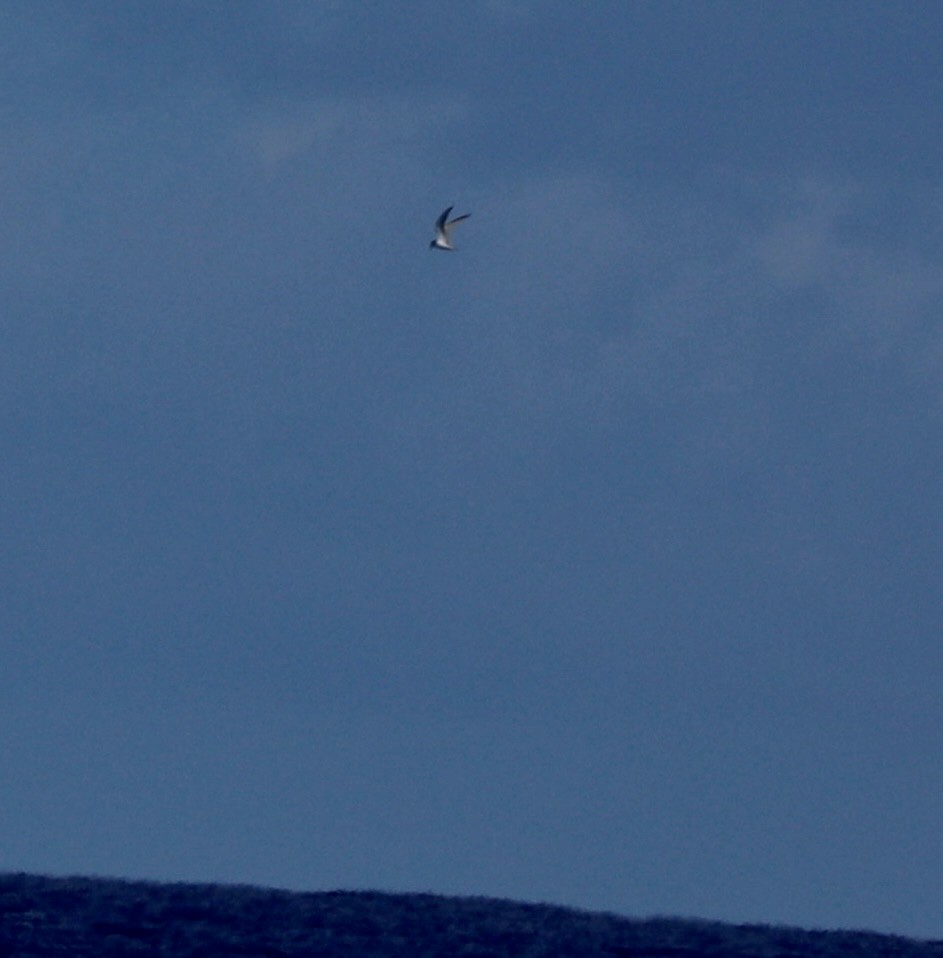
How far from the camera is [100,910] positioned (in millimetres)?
38875

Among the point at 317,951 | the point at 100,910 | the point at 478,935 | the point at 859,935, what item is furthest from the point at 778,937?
the point at 100,910

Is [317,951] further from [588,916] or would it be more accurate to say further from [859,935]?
[859,935]

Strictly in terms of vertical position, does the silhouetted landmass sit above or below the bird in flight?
below

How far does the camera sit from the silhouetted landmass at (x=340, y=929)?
36.6 m

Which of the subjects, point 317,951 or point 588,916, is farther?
point 588,916

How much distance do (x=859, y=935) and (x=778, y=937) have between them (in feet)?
5.62

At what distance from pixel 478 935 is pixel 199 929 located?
4.66 m

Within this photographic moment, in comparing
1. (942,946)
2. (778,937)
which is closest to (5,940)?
(778,937)

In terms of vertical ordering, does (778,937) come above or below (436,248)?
below

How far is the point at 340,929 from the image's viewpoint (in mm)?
38000

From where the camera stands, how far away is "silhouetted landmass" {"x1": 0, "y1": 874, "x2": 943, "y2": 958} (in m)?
36.6

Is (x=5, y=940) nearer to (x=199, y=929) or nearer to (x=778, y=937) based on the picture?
(x=199, y=929)

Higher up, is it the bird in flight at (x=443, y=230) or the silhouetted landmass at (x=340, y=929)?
the bird in flight at (x=443, y=230)

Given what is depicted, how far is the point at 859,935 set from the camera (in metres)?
40.8
